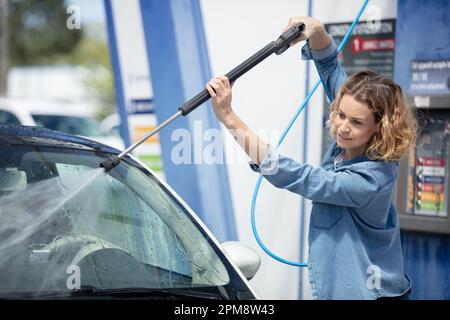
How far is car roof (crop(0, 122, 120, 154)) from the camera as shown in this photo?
2670mm

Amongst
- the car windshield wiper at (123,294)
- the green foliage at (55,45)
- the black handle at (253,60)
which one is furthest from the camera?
the green foliage at (55,45)

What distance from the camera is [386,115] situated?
7.92 ft

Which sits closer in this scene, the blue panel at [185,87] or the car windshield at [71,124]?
the blue panel at [185,87]

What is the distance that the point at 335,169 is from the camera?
252 centimetres

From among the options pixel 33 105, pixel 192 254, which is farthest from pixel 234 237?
pixel 33 105

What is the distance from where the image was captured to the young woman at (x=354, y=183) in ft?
7.73

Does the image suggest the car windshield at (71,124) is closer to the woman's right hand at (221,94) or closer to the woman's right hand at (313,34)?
the woman's right hand at (313,34)

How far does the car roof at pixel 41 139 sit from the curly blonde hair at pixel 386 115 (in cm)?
107

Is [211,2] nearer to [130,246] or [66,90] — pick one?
[130,246]

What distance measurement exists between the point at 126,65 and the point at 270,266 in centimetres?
204

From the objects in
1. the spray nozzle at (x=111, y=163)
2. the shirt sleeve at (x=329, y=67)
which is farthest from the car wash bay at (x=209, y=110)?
the spray nozzle at (x=111, y=163)

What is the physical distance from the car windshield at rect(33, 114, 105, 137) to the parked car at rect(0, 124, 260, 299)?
657 centimetres

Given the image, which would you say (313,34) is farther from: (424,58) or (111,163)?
(424,58)

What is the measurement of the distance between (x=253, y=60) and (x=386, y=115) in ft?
1.75
